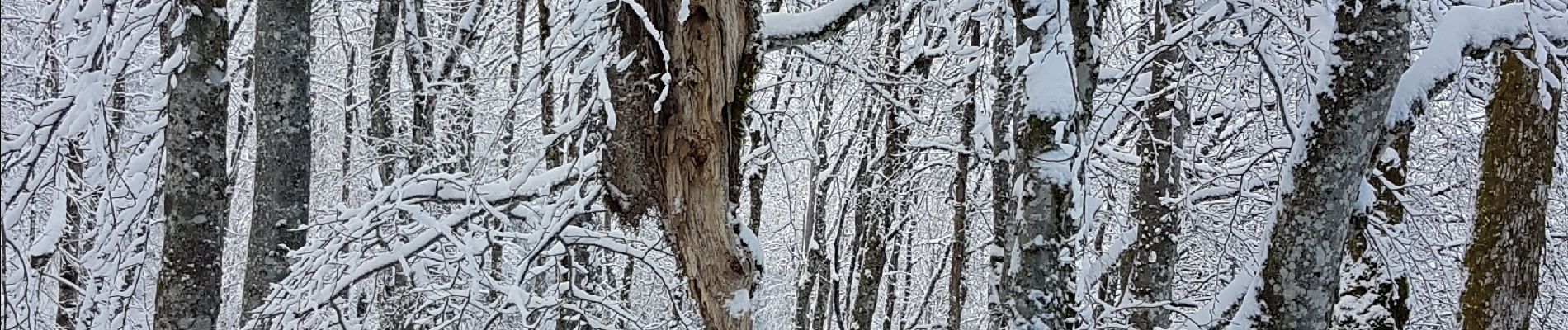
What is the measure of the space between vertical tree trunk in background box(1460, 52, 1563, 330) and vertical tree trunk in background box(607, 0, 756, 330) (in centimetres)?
426

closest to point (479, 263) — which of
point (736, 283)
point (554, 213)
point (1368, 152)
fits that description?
point (554, 213)

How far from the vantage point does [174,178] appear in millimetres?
4496

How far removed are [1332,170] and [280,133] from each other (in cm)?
453

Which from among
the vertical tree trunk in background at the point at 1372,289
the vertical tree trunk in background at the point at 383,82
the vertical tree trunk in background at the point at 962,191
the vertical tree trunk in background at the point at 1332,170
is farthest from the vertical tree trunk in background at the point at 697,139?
the vertical tree trunk in background at the point at 383,82

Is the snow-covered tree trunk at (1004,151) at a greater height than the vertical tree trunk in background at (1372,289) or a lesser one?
greater

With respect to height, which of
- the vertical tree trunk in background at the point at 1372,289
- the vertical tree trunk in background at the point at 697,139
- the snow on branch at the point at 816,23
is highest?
the snow on branch at the point at 816,23

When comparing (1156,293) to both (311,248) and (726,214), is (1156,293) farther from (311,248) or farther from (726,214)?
(311,248)

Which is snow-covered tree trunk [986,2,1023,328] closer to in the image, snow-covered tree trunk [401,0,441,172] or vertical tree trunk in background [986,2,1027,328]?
vertical tree trunk in background [986,2,1027,328]

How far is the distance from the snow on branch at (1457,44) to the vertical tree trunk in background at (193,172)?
15.4 ft

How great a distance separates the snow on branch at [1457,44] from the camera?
13.0ft

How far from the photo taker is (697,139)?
3662mm

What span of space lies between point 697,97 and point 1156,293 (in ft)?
15.9

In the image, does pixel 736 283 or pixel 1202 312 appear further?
pixel 1202 312

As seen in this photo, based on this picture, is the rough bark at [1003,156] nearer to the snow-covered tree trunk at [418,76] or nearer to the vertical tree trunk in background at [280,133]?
the vertical tree trunk in background at [280,133]
